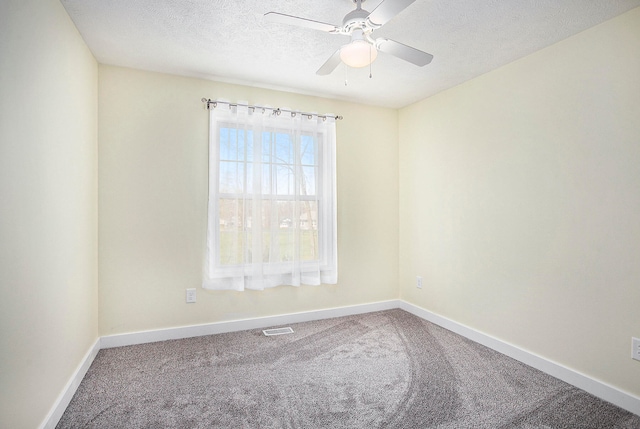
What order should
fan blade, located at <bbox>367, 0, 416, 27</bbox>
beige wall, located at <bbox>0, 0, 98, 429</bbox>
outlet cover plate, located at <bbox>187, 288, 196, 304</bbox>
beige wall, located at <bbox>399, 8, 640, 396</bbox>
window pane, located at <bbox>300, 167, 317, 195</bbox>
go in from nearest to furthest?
1. beige wall, located at <bbox>0, 0, 98, 429</bbox>
2. fan blade, located at <bbox>367, 0, 416, 27</bbox>
3. beige wall, located at <bbox>399, 8, 640, 396</bbox>
4. outlet cover plate, located at <bbox>187, 288, 196, 304</bbox>
5. window pane, located at <bbox>300, 167, 317, 195</bbox>

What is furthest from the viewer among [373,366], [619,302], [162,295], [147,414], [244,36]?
[162,295]

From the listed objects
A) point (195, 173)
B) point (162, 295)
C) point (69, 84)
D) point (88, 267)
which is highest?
point (69, 84)

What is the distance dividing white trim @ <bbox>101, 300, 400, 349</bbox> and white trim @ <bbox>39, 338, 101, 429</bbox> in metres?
0.27

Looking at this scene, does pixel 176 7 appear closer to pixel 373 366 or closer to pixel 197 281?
pixel 197 281

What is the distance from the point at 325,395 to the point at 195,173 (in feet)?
7.04

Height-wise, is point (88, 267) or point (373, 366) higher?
point (88, 267)

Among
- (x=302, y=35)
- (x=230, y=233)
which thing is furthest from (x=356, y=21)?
(x=230, y=233)

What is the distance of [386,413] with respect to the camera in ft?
6.30

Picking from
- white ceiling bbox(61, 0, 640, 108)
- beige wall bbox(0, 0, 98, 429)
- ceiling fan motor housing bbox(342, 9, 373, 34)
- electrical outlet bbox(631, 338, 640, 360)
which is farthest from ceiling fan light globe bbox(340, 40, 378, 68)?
electrical outlet bbox(631, 338, 640, 360)

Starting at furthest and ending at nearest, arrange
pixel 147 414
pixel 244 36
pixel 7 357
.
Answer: pixel 244 36 < pixel 147 414 < pixel 7 357

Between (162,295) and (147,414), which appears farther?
(162,295)

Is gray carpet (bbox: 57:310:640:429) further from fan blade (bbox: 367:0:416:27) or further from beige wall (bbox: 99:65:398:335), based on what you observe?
fan blade (bbox: 367:0:416:27)

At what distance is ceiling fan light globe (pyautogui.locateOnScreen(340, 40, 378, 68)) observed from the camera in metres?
1.77

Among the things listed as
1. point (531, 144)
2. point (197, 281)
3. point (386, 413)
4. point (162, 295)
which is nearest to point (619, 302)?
point (531, 144)
